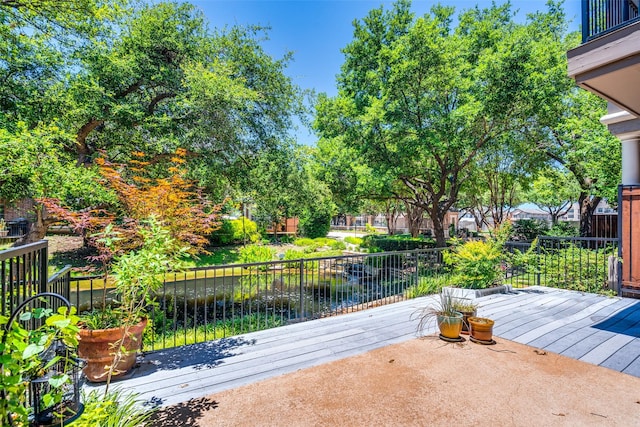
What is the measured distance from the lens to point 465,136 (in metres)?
9.05

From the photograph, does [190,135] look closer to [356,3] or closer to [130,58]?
[130,58]

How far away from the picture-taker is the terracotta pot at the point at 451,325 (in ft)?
11.2

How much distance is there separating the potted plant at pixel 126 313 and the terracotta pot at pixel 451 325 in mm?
2786

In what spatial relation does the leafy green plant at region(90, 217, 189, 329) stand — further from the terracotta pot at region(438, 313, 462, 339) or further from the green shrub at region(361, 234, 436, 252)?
the green shrub at region(361, 234, 436, 252)

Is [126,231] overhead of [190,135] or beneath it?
beneath

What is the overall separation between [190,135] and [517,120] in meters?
9.46

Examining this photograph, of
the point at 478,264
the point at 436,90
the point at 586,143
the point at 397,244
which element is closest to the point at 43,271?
the point at 478,264

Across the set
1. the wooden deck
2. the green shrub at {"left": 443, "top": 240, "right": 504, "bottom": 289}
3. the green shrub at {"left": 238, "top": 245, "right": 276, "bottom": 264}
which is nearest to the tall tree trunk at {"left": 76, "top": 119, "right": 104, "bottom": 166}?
the green shrub at {"left": 238, "top": 245, "right": 276, "bottom": 264}

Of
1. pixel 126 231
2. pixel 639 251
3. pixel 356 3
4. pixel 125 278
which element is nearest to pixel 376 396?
pixel 125 278

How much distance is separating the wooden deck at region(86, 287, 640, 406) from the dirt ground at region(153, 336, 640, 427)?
0.20 metres

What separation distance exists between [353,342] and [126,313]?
2202 mm

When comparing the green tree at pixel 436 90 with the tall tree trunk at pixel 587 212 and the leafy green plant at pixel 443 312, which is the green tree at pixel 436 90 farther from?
the leafy green plant at pixel 443 312

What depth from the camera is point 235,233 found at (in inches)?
668

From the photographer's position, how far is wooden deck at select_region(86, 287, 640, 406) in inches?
102
